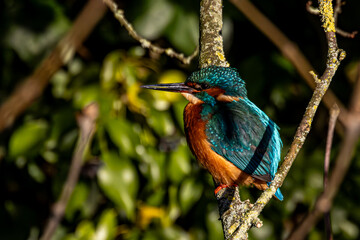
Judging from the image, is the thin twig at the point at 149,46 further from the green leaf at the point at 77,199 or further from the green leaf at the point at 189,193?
the green leaf at the point at 77,199

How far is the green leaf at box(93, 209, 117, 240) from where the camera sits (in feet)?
9.61

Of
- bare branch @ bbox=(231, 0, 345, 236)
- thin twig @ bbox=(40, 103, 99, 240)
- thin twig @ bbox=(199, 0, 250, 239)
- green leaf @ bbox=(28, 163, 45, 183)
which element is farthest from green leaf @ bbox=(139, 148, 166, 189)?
thin twig @ bbox=(40, 103, 99, 240)

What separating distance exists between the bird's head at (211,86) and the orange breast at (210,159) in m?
0.09

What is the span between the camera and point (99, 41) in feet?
11.1

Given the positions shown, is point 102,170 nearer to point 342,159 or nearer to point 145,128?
point 145,128

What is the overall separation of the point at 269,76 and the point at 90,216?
143 cm

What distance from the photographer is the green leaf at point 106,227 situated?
2928 millimetres

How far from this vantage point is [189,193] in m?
2.93

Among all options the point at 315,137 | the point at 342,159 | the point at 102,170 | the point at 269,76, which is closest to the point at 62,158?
the point at 102,170

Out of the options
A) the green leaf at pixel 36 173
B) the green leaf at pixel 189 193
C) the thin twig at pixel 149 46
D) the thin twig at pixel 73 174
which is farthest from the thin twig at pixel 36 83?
the green leaf at pixel 36 173

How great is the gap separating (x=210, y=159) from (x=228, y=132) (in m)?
0.17

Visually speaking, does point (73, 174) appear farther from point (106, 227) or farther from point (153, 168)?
point (106, 227)

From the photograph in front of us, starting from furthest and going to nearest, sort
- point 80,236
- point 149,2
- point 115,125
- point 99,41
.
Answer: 1. point 99,41
2. point 80,236
3. point 149,2
4. point 115,125

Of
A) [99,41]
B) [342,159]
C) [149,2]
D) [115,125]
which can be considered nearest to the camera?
[342,159]
